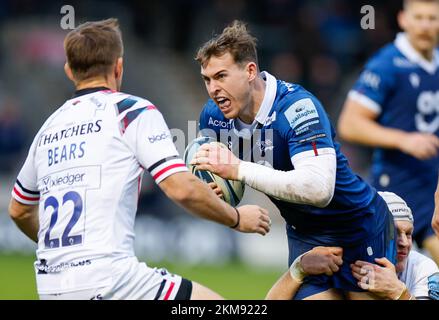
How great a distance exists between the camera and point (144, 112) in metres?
5.01

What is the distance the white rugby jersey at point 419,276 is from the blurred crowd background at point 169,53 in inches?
347

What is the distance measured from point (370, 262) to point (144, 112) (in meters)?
1.99

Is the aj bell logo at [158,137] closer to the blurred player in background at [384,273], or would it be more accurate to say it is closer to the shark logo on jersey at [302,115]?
the shark logo on jersey at [302,115]

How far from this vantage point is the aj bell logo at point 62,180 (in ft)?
16.3

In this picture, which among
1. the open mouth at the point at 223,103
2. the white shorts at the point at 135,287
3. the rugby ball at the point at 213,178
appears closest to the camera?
the white shorts at the point at 135,287

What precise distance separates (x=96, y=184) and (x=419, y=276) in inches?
97.2

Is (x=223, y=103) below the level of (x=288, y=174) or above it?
above

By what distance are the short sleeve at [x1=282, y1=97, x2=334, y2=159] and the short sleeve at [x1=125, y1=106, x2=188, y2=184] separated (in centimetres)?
88

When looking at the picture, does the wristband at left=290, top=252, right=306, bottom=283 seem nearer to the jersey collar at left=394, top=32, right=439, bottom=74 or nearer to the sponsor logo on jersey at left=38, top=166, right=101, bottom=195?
the sponsor logo on jersey at left=38, top=166, right=101, bottom=195

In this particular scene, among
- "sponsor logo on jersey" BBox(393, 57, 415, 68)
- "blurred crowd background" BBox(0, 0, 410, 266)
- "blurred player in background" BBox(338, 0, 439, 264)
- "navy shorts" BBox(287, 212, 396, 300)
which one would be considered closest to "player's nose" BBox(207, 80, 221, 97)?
"navy shorts" BBox(287, 212, 396, 300)

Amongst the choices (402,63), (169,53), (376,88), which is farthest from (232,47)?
(169,53)

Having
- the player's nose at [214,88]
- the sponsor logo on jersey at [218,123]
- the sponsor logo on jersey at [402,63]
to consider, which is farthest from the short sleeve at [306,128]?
the sponsor logo on jersey at [402,63]

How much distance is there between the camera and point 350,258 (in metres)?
6.11

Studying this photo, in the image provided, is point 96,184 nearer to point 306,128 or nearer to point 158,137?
point 158,137
